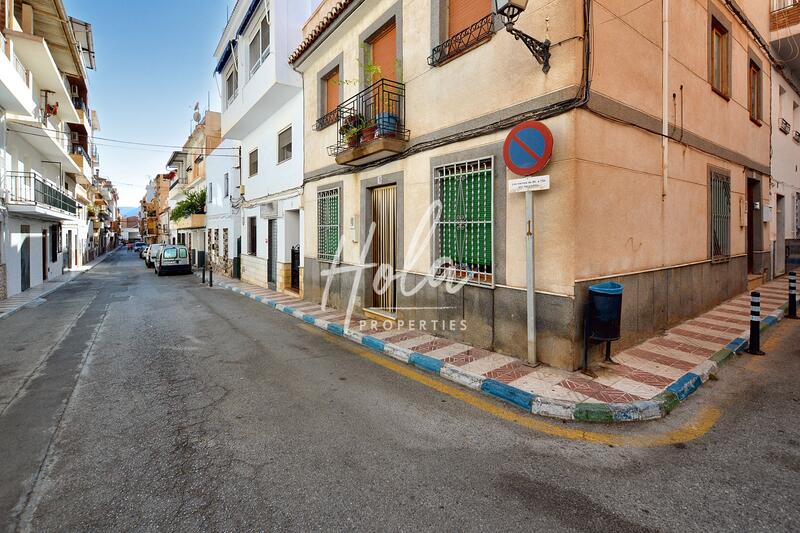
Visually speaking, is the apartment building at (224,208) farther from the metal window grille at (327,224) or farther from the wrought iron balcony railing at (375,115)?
the wrought iron balcony railing at (375,115)

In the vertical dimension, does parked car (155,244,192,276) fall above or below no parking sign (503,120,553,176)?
below

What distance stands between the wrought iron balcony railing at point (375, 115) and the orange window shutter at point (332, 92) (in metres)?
1.27

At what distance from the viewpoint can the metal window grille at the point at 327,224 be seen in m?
10.2

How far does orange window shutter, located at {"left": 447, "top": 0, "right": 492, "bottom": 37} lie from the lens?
619 centimetres

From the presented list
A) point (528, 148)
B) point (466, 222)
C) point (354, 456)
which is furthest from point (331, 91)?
point (354, 456)

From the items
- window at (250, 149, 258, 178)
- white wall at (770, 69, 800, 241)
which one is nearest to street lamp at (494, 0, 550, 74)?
white wall at (770, 69, 800, 241)

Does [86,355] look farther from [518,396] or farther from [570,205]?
[570,205]

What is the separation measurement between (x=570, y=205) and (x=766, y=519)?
3347 millimetres

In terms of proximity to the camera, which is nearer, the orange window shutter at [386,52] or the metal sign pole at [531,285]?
the metal sign pole at [531,285]

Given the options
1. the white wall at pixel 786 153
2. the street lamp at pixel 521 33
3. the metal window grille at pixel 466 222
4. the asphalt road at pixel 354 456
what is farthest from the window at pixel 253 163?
the white wall at pixel 786 153

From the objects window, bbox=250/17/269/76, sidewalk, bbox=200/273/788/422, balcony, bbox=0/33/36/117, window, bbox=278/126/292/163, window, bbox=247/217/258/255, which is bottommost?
sidewalk, bbox=200/273/788/422

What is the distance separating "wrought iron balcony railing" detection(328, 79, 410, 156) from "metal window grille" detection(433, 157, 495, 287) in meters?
1.54

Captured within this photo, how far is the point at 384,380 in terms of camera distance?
5.16 metres

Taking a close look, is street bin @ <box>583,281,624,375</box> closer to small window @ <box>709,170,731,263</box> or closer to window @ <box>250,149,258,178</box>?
small window @ <box>709,170,731,263</box>
